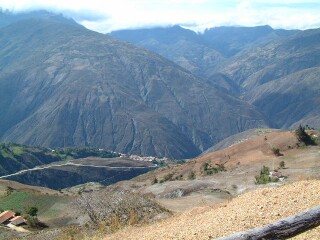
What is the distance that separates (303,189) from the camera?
844 inches

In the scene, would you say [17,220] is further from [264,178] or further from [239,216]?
[239,216]

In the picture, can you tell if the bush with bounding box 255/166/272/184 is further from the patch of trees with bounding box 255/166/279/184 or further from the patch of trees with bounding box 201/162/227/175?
the patch of trees with bounding box 201/162/227/175

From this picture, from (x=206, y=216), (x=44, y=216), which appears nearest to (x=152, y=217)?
(x=206, y=216)

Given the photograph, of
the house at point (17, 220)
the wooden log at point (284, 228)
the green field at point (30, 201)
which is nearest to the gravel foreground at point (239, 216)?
the wooden log at point (284, 228)

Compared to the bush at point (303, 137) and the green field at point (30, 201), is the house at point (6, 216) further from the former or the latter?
the bush at point (303, 137)

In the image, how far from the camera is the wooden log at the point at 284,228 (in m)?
11.8

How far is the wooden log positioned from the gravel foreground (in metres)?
3.04

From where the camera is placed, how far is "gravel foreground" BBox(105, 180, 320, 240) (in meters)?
17.3

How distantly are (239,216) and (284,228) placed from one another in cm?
658

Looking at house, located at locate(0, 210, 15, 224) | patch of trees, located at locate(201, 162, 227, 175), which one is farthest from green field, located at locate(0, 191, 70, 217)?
patch of trees, located at locate(201, 162, 227, 175)

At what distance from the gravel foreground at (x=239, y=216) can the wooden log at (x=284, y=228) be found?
304 centimetres

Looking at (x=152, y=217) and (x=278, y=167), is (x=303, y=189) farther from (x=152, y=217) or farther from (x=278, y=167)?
(x=278, y=167)

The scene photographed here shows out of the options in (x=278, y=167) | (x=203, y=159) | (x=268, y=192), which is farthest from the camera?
(x=203, y=159)

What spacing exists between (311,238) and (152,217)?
1312 cm
